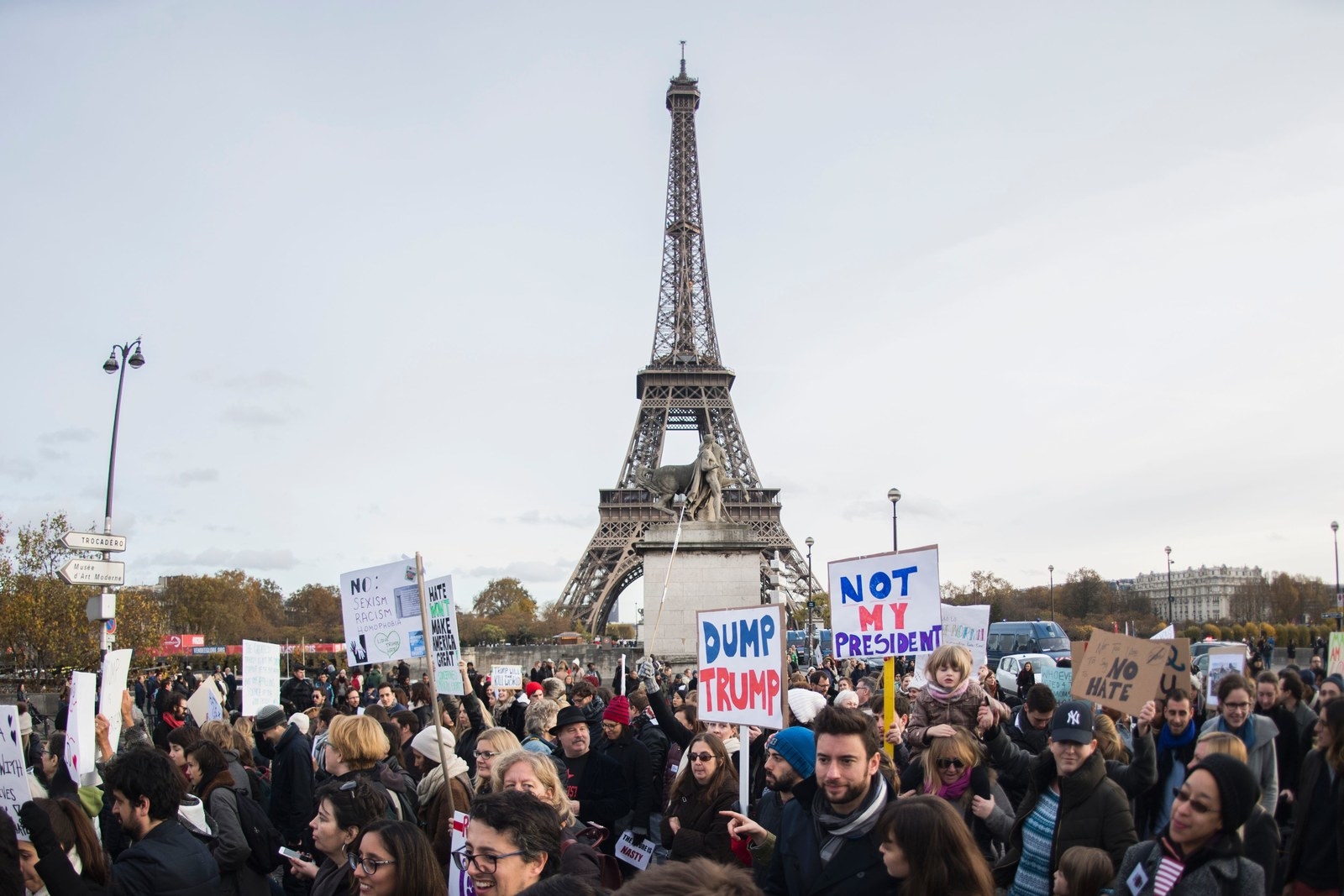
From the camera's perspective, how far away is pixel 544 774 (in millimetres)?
5309

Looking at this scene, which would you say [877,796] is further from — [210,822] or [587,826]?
[210,822]

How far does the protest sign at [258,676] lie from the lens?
11.3 meters

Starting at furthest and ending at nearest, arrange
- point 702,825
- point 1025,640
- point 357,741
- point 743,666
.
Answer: point 1025,640 → point 743,666 → point 357,741 → point 702,825

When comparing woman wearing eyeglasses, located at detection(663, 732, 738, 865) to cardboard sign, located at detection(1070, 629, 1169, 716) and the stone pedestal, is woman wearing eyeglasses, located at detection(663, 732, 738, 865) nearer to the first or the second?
cardboard sign, located at detection(1070, 629, 1169, 716)

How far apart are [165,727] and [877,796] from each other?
8467 millimetres

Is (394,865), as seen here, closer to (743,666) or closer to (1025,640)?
(743,666)

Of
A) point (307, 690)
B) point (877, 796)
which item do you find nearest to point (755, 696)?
point (877, 796)

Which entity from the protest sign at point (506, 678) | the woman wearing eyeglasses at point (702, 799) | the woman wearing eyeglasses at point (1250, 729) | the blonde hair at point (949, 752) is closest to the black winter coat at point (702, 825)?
the woman wearing eyeglasses at point (702, 799)

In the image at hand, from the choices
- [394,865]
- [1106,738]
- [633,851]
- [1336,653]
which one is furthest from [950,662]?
[1336,653]

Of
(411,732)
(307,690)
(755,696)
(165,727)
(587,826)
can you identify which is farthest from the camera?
(307,690)

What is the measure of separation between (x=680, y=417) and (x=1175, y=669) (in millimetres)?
65074

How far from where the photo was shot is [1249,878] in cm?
428

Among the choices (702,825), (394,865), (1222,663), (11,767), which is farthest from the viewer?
(1222,663)

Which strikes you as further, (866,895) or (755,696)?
(755,696)
